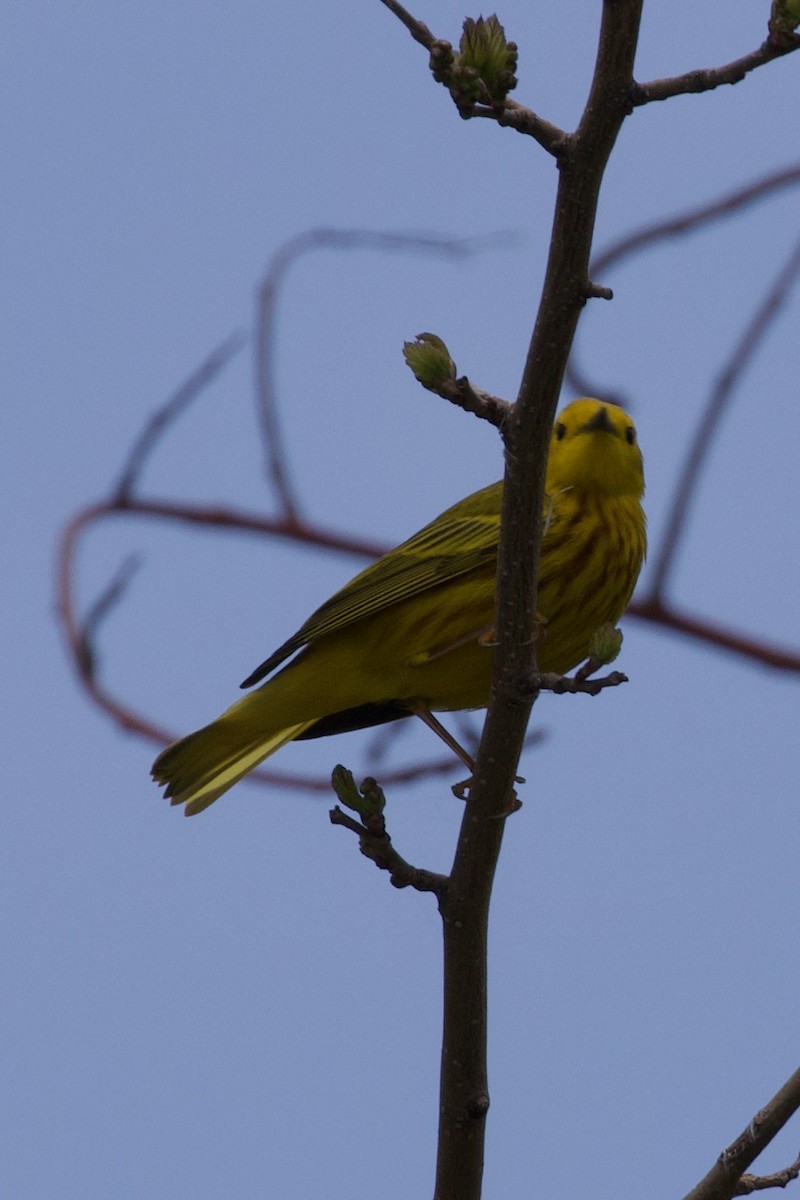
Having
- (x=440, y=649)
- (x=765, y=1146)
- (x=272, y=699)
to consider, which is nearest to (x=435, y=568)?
(x=440, y=649)

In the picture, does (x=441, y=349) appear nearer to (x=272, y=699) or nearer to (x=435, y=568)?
(x=435, y=568)

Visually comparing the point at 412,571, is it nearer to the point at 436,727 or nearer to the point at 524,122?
the point at 436,727

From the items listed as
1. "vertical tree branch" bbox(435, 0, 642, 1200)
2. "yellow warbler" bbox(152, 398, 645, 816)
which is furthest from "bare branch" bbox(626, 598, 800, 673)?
"yellow warbler" bbox(152, 398, 645, 816)

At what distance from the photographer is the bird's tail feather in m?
5.69

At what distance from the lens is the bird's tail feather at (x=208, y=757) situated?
5.69 metres

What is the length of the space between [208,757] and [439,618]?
105 centimetres

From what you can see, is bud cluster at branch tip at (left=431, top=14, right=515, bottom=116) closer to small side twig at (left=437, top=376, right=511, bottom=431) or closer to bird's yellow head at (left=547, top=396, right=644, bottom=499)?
small side twig at (left=437, top=376, right=511, bottom=431)

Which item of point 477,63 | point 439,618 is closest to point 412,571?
point 439,618

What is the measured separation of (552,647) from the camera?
5.15 meters

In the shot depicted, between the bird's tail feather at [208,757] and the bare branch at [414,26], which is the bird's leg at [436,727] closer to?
the bird's tail feather at [208,757]

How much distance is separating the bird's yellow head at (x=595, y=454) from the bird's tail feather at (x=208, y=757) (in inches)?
50.0

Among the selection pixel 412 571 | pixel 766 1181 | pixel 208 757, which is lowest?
pixel 766 1181

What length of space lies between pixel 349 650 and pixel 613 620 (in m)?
0.91

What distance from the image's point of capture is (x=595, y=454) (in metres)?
5.61
